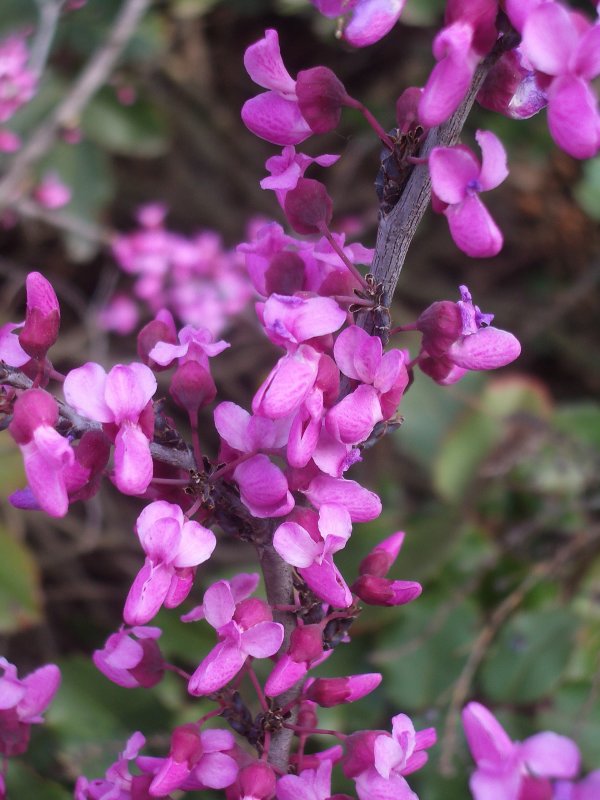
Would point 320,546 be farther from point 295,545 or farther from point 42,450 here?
point 42,450

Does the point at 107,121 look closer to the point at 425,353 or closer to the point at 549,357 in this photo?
the point at 549,357

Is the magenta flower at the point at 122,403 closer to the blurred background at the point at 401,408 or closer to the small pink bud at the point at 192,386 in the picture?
the small pink bud at the point at 192,386

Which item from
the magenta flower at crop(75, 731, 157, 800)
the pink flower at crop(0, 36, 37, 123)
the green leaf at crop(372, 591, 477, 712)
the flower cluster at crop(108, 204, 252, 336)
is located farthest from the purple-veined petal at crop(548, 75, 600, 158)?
the flower cluster at crop(108, 204, 252, 336)

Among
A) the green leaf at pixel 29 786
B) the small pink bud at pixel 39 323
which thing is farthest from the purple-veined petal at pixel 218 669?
the green leaf at pixel 29 786

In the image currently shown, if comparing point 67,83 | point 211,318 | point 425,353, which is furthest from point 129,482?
point 67,83

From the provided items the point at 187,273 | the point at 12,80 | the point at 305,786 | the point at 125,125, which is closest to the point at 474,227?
the point at 305,786

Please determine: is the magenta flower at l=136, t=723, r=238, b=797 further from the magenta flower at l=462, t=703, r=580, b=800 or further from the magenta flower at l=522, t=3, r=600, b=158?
the magenta flower at l=522, t=3, r=600, b=158
